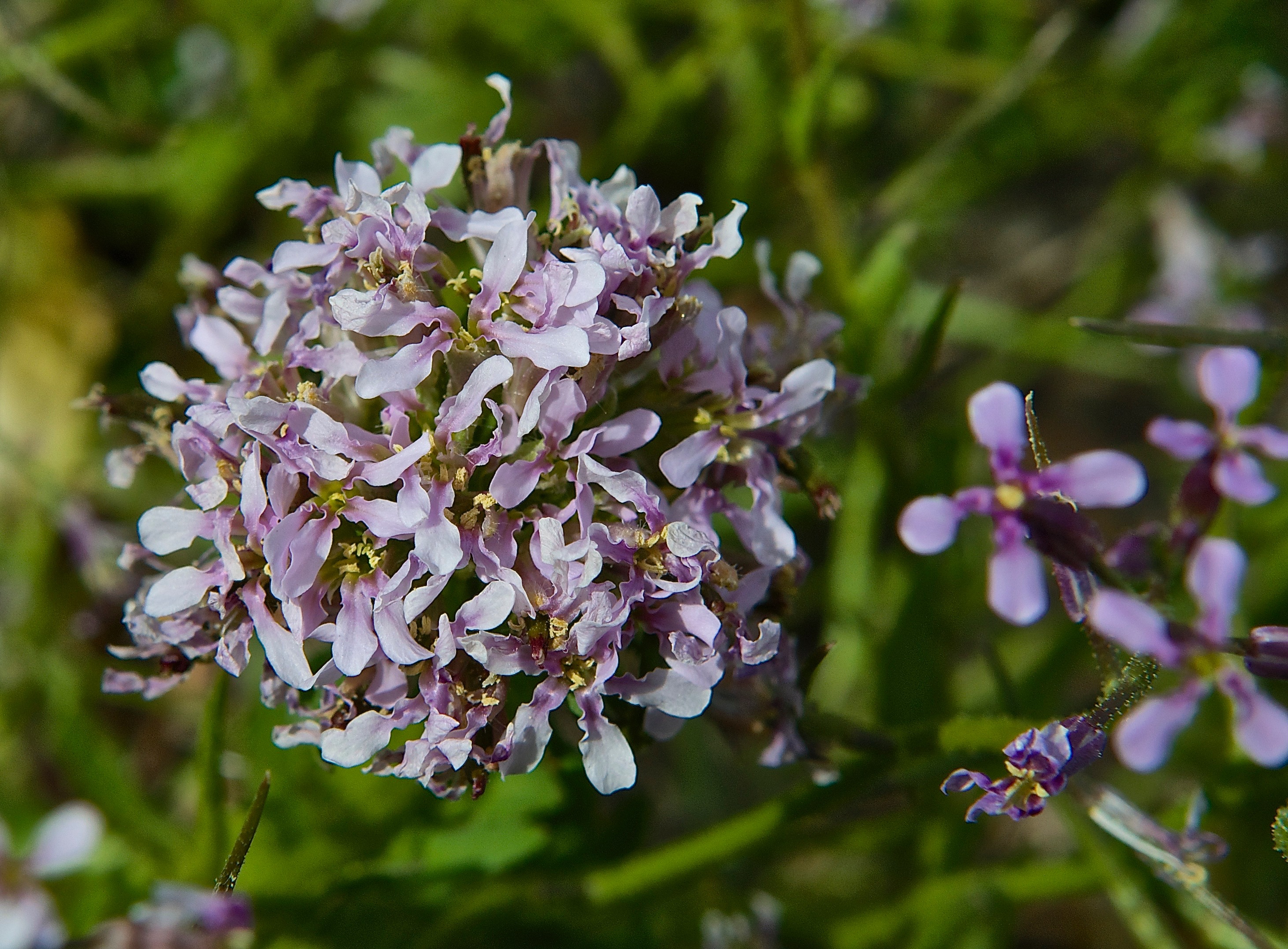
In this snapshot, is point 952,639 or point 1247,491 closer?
point 1247,491

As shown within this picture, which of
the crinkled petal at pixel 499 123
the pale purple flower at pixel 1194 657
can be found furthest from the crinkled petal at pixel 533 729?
the crinkled petal at pixel 499 123

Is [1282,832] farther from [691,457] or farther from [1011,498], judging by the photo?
[691,457]

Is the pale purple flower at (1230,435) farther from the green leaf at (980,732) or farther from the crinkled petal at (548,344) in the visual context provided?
the crinkled petal at (548,344)

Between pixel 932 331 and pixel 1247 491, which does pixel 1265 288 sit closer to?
pixel 932 331

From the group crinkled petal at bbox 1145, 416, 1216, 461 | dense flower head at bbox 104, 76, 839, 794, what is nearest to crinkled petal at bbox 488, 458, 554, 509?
dense flower head at bbox 104, 76, 839, 794

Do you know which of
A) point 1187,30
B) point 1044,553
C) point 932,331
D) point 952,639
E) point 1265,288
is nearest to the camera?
point 1044,553

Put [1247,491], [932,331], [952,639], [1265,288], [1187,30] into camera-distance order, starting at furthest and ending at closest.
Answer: [1265,288] < [1187,30] < [952,639] < [932,331] < [1247,491]

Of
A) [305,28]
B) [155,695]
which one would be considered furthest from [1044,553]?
[305,28]

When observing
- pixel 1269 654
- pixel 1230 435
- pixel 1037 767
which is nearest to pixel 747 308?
pixel 1230 435
